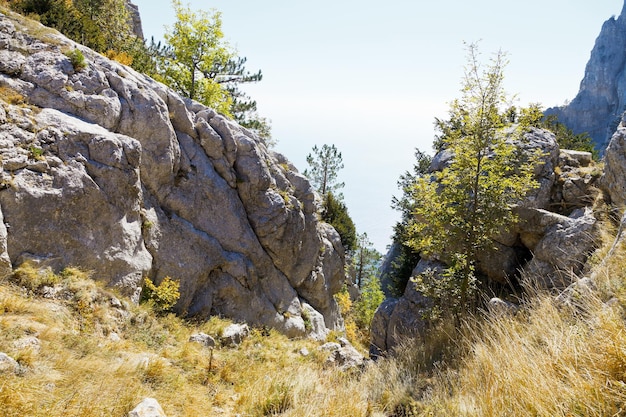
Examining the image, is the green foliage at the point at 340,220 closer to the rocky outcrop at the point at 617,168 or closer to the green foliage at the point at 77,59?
the rocky outcrop at the point at 617,168

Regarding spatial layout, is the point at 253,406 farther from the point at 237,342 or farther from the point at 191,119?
the point at 191,119

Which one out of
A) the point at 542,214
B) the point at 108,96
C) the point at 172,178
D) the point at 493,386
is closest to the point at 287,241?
the point at 172,178

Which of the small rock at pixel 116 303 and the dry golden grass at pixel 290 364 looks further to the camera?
the small rock at pixel 116 303

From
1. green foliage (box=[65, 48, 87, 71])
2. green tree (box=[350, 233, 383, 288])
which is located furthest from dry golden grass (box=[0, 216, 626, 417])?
green tree (box=[350, 233, 383, 288])

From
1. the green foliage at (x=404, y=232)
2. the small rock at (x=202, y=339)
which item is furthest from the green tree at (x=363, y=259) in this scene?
the small rock at (x=202, y=339)

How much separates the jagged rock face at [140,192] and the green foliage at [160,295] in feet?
1.84

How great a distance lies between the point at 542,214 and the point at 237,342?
46.9 feet

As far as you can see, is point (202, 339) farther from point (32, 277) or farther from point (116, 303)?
point (32, 277)

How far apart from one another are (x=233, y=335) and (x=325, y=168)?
36783 millimetres

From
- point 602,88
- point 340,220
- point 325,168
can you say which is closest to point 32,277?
point 340,220

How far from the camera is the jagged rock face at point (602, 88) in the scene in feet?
363

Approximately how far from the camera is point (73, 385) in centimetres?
477

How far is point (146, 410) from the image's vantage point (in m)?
4.36

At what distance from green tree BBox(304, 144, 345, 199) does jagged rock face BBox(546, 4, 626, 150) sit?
351 ft
